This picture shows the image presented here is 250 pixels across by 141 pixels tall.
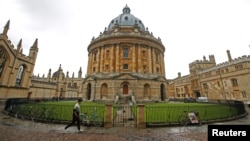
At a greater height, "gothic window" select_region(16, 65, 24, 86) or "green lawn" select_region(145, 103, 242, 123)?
"gothic window" select_region(16, 65, 24, 86)

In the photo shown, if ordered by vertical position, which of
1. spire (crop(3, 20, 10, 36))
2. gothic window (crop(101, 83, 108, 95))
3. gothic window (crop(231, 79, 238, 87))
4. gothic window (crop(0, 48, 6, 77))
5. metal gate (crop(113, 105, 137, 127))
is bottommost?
metal gate (crop(113, 105, 137, 127))

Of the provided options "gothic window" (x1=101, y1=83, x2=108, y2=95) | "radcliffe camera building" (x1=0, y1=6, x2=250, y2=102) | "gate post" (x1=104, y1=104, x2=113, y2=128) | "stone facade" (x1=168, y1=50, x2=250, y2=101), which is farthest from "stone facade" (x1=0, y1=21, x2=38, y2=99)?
"stone facade" (x1=168, y1=50, x2=250, y2=101)

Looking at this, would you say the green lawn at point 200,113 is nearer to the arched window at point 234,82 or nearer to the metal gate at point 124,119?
the metal gate at point 124,119

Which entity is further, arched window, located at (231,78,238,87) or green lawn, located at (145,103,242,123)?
arched window, located at (231,78,238,87)

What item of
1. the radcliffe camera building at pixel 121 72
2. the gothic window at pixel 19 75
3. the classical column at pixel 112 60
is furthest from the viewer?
the classical column at pixel 112 60

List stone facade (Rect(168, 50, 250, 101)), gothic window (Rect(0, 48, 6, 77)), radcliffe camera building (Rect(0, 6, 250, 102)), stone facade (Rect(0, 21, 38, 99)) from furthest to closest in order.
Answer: stone facade (Rect(168, 50, 250, 101)) → radcliffe camera building (Rect(0, 6, 250, 102)) → stone facade (Rect(0, 21, 38, 99)) → gothic window (Rect(0, 48, 6, 77))

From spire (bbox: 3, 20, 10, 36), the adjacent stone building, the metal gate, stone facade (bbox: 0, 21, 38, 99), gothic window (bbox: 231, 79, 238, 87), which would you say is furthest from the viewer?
gothic window (bbox: 231, 79, 238, 87)

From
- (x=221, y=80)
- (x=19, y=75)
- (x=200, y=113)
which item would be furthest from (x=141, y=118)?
(x=221, y=80)

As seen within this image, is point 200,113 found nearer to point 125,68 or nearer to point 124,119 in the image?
point 124,119

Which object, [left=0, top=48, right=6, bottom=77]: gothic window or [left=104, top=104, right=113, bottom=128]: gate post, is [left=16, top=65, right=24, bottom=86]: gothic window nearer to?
[left=0, top=48, right=6, bottom=77]: gothic window

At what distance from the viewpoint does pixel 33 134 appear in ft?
24.5

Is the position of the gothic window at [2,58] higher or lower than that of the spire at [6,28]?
lower

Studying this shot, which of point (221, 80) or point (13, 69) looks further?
point (221, 80)

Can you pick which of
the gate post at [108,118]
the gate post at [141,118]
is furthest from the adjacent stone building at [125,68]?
the gate post at [108,118]
